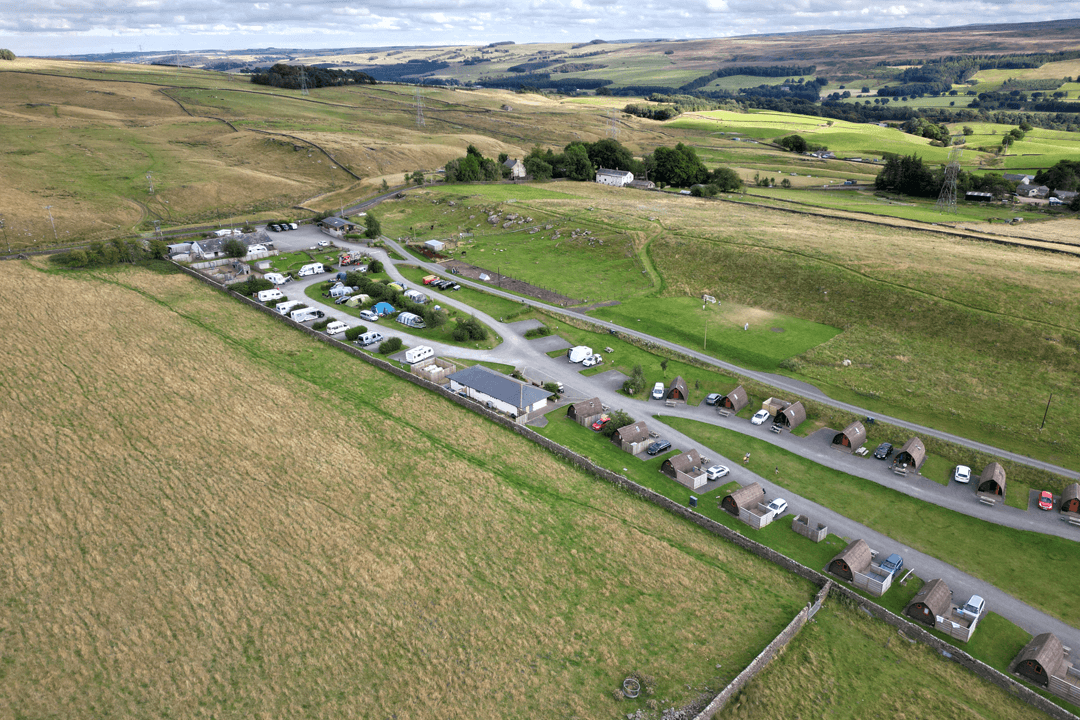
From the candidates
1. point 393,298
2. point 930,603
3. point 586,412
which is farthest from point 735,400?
point 393,298

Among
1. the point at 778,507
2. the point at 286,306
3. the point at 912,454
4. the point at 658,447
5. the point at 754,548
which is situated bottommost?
the point at 754,548

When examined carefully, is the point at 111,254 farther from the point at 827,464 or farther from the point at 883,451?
the point at 883,451

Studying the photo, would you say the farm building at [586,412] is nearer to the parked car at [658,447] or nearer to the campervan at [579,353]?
the parked car at [658,447]

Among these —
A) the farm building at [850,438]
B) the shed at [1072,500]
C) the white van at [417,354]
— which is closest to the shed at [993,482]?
the shed at [1072,500]

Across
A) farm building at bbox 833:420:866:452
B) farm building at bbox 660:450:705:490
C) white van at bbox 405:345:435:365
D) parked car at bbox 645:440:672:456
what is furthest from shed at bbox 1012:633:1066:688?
white van at bbox 405:345:435:365

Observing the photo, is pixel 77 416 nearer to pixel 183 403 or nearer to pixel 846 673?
pixel 183 403
